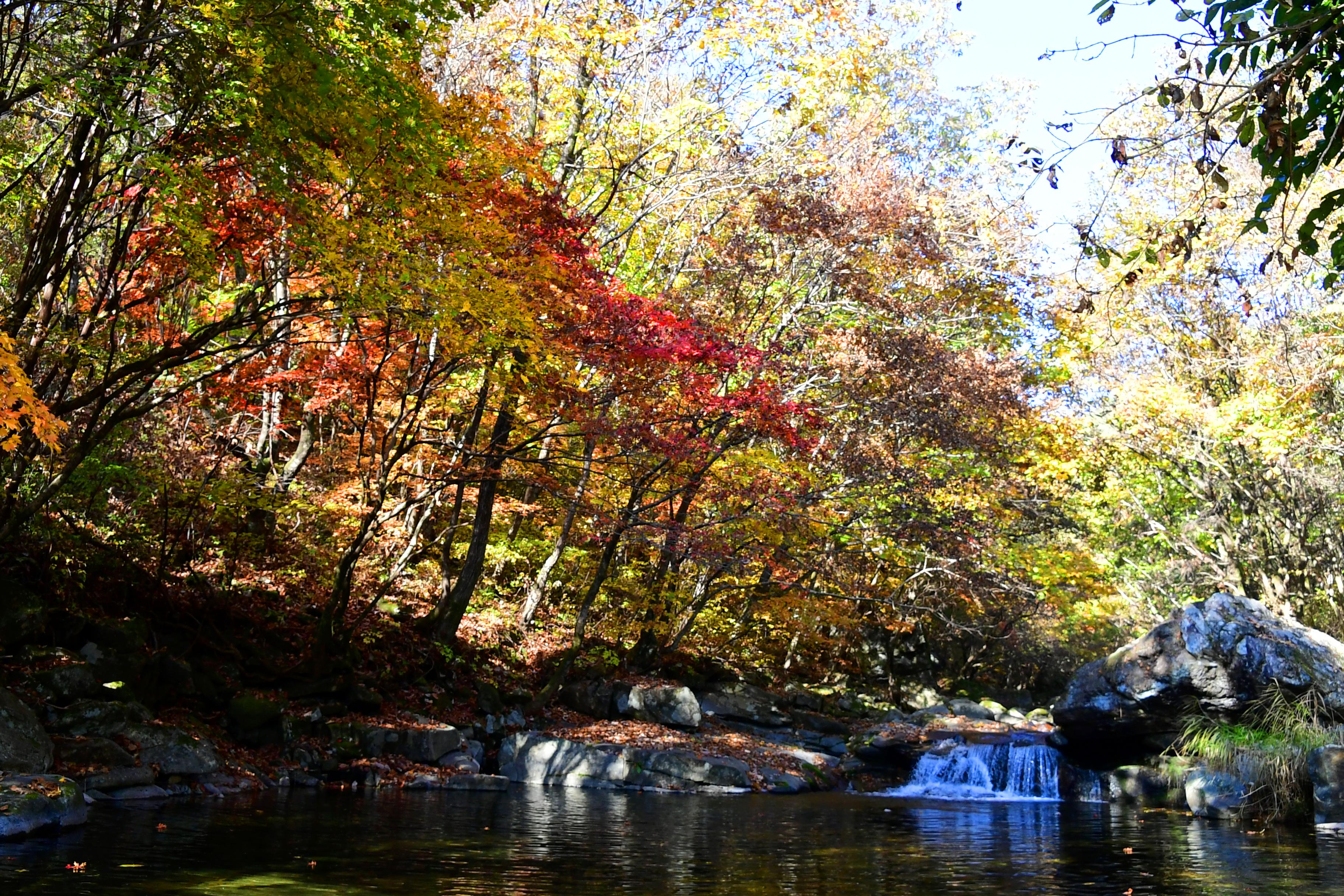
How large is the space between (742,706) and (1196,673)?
8919 millimetres

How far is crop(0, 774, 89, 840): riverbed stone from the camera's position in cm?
776

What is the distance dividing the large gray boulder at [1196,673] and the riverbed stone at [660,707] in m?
6.55

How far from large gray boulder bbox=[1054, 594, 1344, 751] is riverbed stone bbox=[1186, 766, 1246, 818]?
167 centimetres

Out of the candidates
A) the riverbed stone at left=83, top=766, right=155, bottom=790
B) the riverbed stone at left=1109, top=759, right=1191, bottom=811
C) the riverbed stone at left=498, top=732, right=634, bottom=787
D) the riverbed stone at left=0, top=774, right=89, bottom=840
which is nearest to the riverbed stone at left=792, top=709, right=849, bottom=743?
the riverbed stone at left=1109, top=759, right=1191, bottom=811

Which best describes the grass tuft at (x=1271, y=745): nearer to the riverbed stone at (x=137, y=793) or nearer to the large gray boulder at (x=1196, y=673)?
the large gray boulder at (x=1196, y=673)

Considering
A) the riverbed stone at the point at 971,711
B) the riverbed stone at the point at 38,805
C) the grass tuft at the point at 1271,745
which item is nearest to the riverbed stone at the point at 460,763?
the riverbed stone at the point at 38,805

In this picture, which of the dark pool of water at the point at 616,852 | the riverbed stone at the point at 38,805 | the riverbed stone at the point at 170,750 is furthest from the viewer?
the riverbed stone at the point at 170,750

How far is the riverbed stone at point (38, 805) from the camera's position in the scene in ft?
25.5

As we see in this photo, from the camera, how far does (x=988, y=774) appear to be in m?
17.6

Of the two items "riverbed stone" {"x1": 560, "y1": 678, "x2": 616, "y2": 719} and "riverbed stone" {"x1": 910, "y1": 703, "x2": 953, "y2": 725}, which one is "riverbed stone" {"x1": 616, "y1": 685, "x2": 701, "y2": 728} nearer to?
"riverbed stone" {"x1": 560, "y1": 678, "x2": 616, "y2": 719}

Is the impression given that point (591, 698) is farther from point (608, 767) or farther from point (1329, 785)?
point (1329, 785)

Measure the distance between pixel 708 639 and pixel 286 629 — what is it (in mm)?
11074

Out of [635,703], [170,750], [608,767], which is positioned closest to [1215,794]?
[608,767]

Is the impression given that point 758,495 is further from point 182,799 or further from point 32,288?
point 32,288
